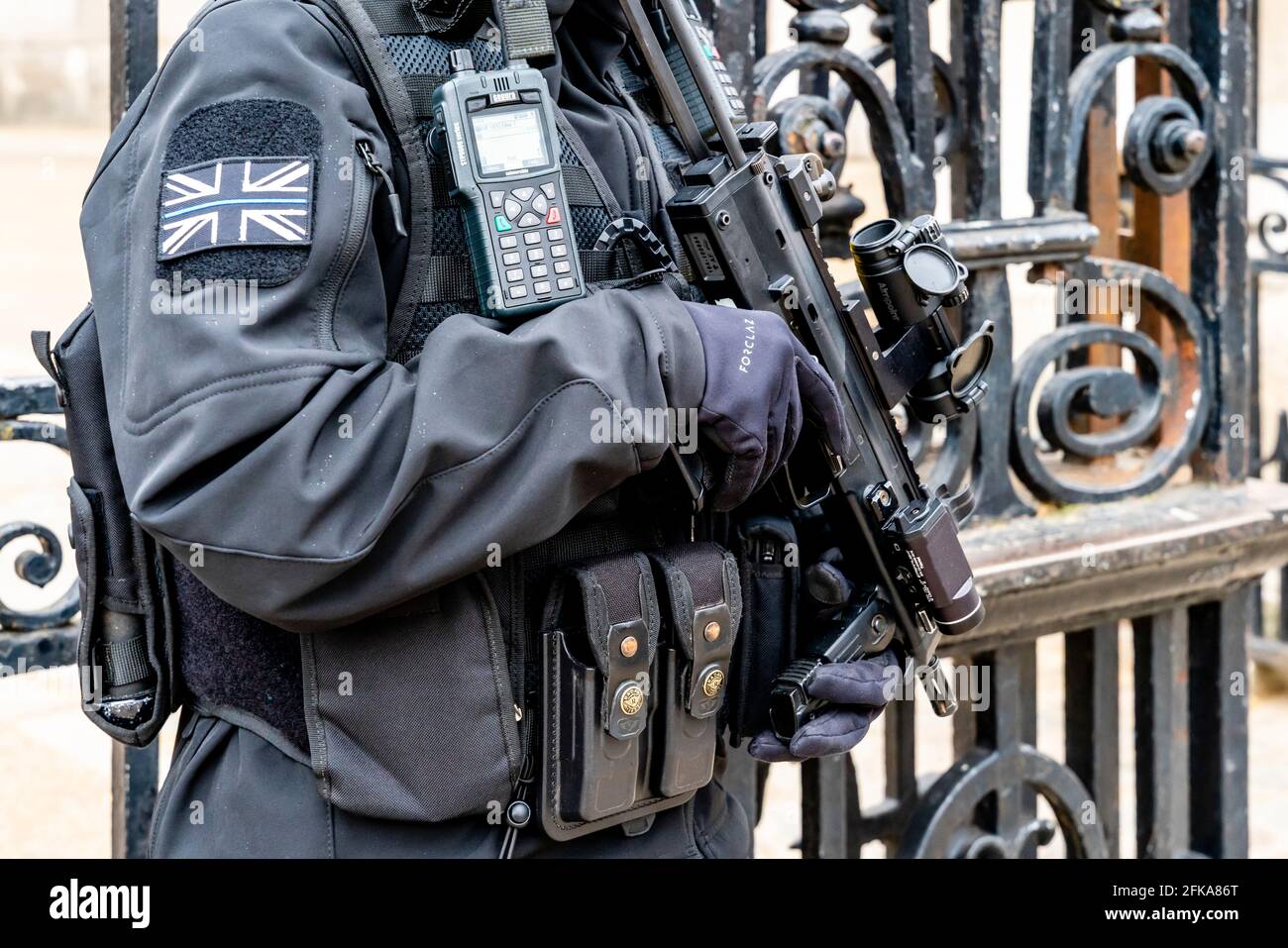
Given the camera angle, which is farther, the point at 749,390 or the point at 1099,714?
the point at 1099,714

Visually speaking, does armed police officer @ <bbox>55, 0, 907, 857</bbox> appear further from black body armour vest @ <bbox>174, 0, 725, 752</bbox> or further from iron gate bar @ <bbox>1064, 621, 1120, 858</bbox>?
iron gate bar @ <bbox>1064, 621, 1120, 858</bbox>

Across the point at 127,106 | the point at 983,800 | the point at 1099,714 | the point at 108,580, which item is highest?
the point at 127,106

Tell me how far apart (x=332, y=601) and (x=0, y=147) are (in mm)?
15966

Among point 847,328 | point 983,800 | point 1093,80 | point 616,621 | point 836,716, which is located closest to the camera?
point 616,621

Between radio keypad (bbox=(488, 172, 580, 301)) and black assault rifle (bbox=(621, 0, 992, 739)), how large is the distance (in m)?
0.26

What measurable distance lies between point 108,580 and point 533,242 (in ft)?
2.04

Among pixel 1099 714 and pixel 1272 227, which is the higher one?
pixel 1272 227

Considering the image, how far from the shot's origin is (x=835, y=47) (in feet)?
8.46

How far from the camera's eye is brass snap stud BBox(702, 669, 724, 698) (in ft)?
5.88

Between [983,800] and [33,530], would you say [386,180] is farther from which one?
[983,800]

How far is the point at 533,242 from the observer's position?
5.25 ft

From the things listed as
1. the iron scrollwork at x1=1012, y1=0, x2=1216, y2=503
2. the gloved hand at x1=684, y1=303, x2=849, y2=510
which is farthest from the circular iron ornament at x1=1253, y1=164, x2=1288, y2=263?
the gloved hand at x1=684, y1=303, x2=849, y2=510

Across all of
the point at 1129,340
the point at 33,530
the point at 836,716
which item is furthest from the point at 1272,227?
the point at 33,530
